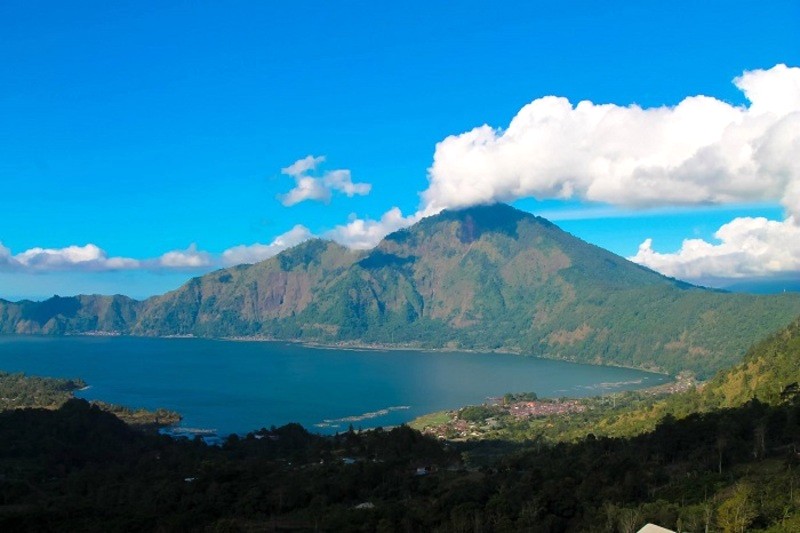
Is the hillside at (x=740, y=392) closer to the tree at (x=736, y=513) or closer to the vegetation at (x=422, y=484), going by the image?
the vegetation at (x=422, y=484)

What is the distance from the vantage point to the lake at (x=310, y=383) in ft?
338

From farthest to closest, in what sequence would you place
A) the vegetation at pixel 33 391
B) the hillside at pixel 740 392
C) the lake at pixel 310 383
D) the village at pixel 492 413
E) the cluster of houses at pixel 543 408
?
the lake at pixel 310 383
the cluster of houses at pixel 543 408
the vegetation at pixel 33 391
the village at pixel 492 413
the hillside at pixel 740 392

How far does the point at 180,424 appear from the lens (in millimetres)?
90125

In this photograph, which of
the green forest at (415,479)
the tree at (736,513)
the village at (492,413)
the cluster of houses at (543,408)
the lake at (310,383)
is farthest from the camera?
A: the lake at (310,383)

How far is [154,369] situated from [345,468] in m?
132

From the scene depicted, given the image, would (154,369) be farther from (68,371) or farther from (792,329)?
(792,329)

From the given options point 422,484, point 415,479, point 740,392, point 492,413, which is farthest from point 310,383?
point 422,484

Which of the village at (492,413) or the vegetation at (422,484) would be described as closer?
the vegetation at (422,484)

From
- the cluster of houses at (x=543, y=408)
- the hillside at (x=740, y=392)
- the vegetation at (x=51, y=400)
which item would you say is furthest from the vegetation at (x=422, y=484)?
the cluster of houses at (x=543, y=408)

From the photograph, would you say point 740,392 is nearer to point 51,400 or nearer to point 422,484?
point 422,484

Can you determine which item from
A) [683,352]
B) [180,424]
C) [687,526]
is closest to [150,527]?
[687,526]

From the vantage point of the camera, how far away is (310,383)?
456 ft

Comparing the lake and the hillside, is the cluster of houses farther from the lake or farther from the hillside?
the hillside

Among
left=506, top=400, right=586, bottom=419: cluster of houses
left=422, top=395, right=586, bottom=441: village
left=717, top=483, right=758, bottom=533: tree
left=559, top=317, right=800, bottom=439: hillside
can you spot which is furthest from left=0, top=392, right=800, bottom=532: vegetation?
left=506, top=400, right=586, bottom=419: cluster of houses
